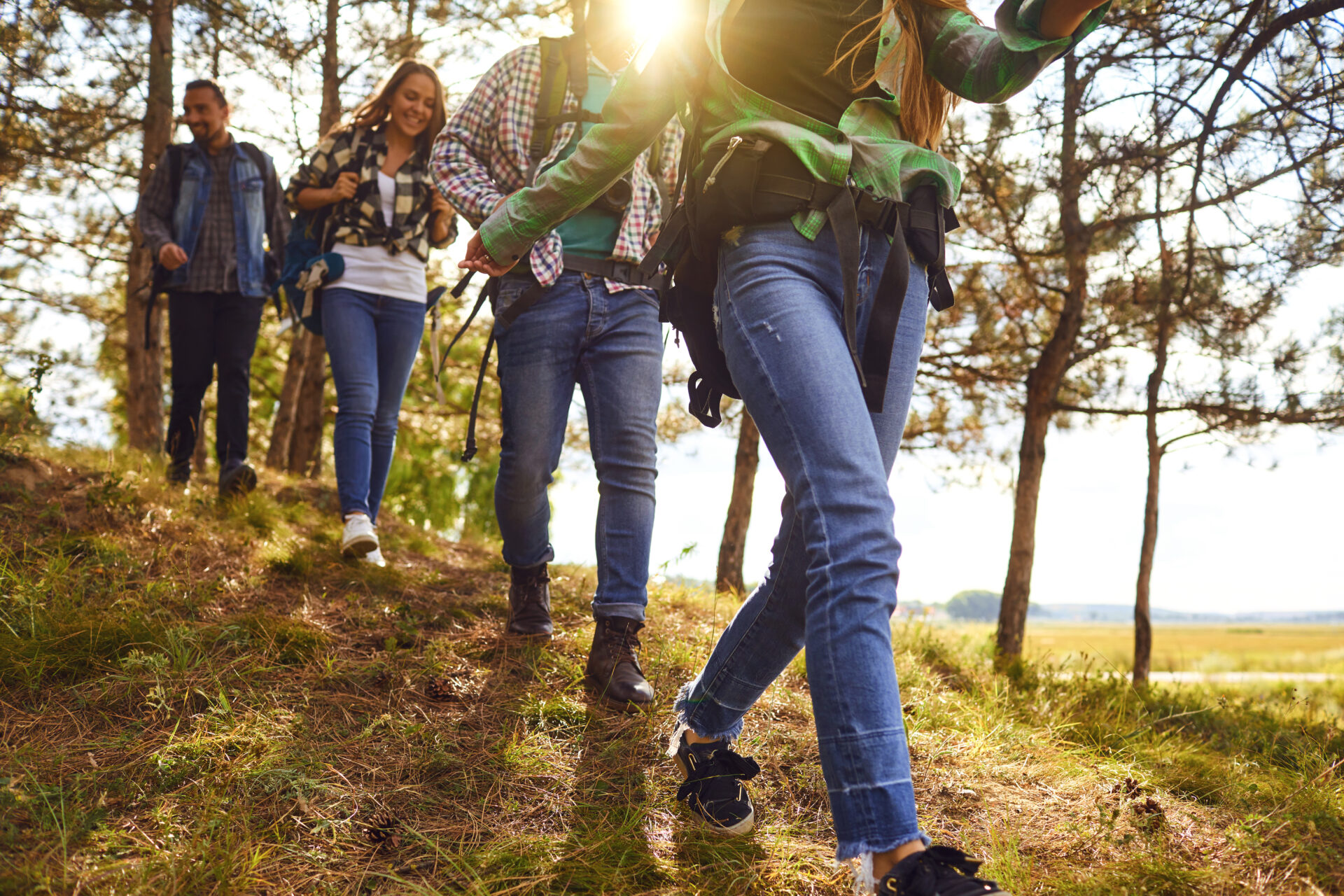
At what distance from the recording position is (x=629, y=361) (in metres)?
2.72

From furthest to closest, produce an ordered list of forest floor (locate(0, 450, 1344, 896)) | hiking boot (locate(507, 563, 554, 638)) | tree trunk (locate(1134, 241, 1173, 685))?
tree trunk (locate(1134, 241, 1173, 685))
hiking boot (locate(507, 563, 554, 638))
forest floor (locate(0, 450, 1344, 896))

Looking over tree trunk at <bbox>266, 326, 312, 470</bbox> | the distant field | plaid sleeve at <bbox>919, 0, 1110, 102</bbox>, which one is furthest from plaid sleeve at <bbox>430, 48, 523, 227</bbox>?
tree trunk at <bbox>266, 326, 312, 470</bbox>

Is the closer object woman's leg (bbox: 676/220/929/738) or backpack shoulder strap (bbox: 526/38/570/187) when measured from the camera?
woman's leg (bbox: 676/220/929/738)

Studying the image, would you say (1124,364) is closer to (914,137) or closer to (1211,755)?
(1211,755)

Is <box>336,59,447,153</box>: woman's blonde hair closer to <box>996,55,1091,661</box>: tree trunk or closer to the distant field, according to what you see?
the distant field

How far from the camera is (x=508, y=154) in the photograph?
292cm

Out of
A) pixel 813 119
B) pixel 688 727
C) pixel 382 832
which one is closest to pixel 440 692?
pixel 382 832

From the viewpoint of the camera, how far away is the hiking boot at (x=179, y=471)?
466 cm

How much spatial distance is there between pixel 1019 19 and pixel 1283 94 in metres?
3.36

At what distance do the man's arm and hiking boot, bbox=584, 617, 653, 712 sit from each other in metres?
3.48

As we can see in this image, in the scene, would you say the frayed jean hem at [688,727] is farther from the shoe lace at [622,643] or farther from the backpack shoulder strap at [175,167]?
the backpack shoulder strap at [175,167]

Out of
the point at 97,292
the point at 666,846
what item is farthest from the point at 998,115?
the point at 97,292

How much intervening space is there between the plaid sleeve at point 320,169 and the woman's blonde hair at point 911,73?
2939 millimetres

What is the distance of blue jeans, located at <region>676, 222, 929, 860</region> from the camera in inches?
57.6
